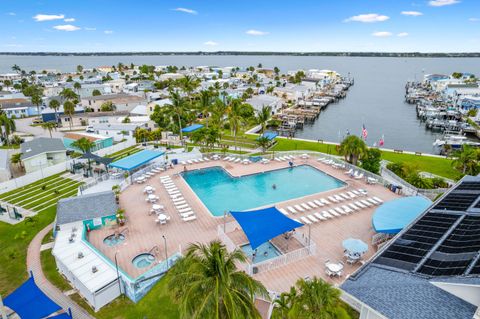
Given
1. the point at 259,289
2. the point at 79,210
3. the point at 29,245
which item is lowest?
the point at 29,245

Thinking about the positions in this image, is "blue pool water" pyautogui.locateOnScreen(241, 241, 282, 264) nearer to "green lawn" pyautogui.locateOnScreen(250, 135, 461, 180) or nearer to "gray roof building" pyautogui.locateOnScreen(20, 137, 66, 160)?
"green lawn" pyautogui.locateOnScreen(250, 135, 461, 180)

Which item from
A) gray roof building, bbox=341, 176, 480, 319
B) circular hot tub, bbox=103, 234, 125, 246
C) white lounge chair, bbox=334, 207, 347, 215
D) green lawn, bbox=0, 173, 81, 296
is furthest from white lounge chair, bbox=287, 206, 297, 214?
green lawn, bbox=0, 173, 81, 296

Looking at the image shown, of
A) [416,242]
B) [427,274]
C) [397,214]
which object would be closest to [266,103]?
[397,214]

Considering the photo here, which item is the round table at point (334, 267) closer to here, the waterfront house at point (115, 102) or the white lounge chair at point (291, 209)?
the white lounge chair at point (291, 209)

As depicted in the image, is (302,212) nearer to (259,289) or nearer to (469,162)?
(259,289)

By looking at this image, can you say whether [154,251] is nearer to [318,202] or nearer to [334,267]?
[334,267]

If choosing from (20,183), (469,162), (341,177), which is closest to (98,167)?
(20,183)

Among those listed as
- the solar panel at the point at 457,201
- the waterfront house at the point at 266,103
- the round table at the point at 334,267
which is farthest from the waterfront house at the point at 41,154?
the waterfront house at the point at 266,103
